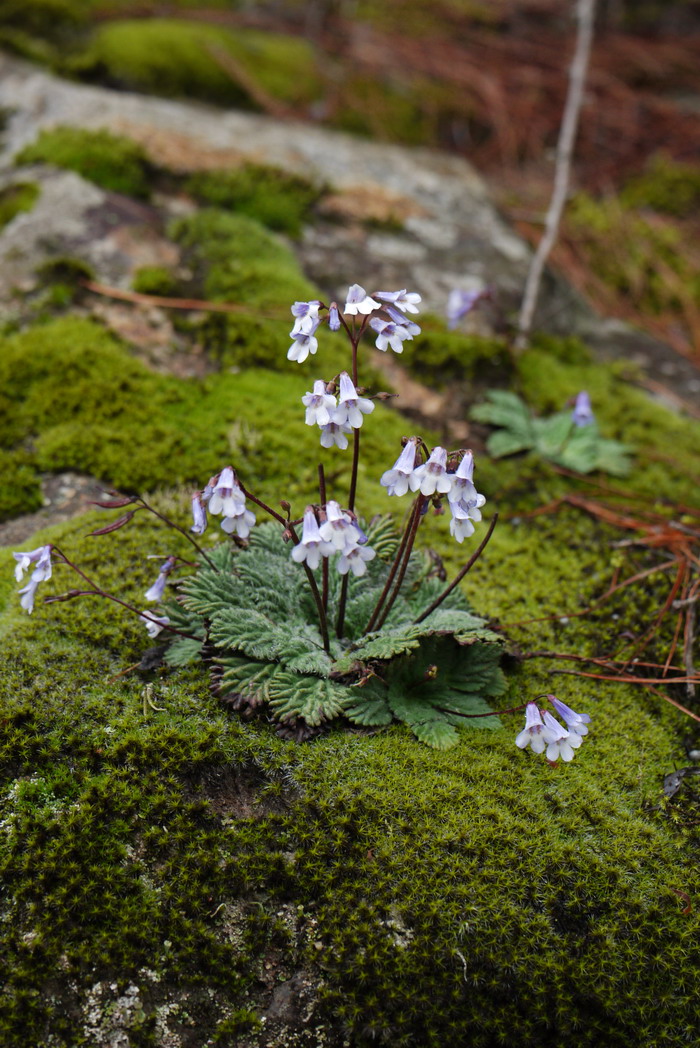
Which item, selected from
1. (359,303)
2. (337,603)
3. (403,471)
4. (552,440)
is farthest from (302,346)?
(552,440)

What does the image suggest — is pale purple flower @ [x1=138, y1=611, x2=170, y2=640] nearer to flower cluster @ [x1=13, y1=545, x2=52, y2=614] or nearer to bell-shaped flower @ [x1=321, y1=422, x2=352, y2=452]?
flower cluster @ [x1=13, y1=545, x2=52, y2=614]

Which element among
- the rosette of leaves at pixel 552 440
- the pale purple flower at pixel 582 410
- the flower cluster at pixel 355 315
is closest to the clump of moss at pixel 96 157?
the rosette of leaves at pixel 552 440

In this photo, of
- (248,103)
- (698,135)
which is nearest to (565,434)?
(248,103)

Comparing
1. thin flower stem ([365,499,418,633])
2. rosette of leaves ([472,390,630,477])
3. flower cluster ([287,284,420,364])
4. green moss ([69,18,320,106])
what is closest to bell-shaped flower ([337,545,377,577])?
thin flower stem ([365,499,418,633])

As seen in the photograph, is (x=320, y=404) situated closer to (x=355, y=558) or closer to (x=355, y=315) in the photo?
(x=355, y=315)

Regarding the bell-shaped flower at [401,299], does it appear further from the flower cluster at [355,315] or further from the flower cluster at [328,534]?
the flower cluster at [328,534]

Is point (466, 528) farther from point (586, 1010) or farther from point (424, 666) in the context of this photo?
point (586, 1010)
